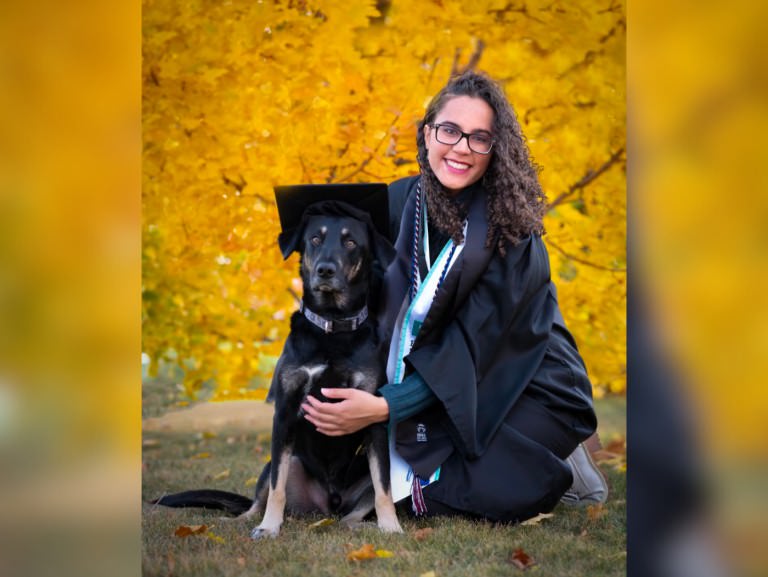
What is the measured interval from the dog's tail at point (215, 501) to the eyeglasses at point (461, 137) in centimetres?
188

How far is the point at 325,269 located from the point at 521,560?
1.34 m

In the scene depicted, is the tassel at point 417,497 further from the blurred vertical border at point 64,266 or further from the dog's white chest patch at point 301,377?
the blurred vertical border at point 64,266

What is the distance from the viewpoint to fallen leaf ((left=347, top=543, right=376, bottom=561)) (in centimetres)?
308

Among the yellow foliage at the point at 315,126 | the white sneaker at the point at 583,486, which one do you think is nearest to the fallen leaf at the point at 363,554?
the white sneaker at the point at 583,486

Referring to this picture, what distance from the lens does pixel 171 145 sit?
15.1ft

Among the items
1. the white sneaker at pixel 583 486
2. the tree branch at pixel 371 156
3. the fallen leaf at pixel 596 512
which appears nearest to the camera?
the fallen leaf at pixel 596 512

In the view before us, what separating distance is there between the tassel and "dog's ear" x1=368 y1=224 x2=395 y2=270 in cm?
96

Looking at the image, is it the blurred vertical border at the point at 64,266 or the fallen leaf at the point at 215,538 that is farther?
the fallen leaf at the point at 215,538

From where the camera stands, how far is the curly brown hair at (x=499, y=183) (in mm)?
3670

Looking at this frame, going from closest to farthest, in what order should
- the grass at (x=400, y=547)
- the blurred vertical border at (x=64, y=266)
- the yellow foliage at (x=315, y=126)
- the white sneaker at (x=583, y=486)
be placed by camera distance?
1. the blurred vertical border at (x=64, y=266)
2. the grass at (x=400, y=547)
3. the white sneaker at (x=583, y=486)
4. the yellow foliage at (x=315, y=126)

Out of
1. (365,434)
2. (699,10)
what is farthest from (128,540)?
(699,10)

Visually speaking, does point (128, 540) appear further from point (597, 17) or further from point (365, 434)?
point (597, 17)

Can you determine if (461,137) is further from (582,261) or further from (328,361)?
(582,261)

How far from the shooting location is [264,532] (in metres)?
3.38
